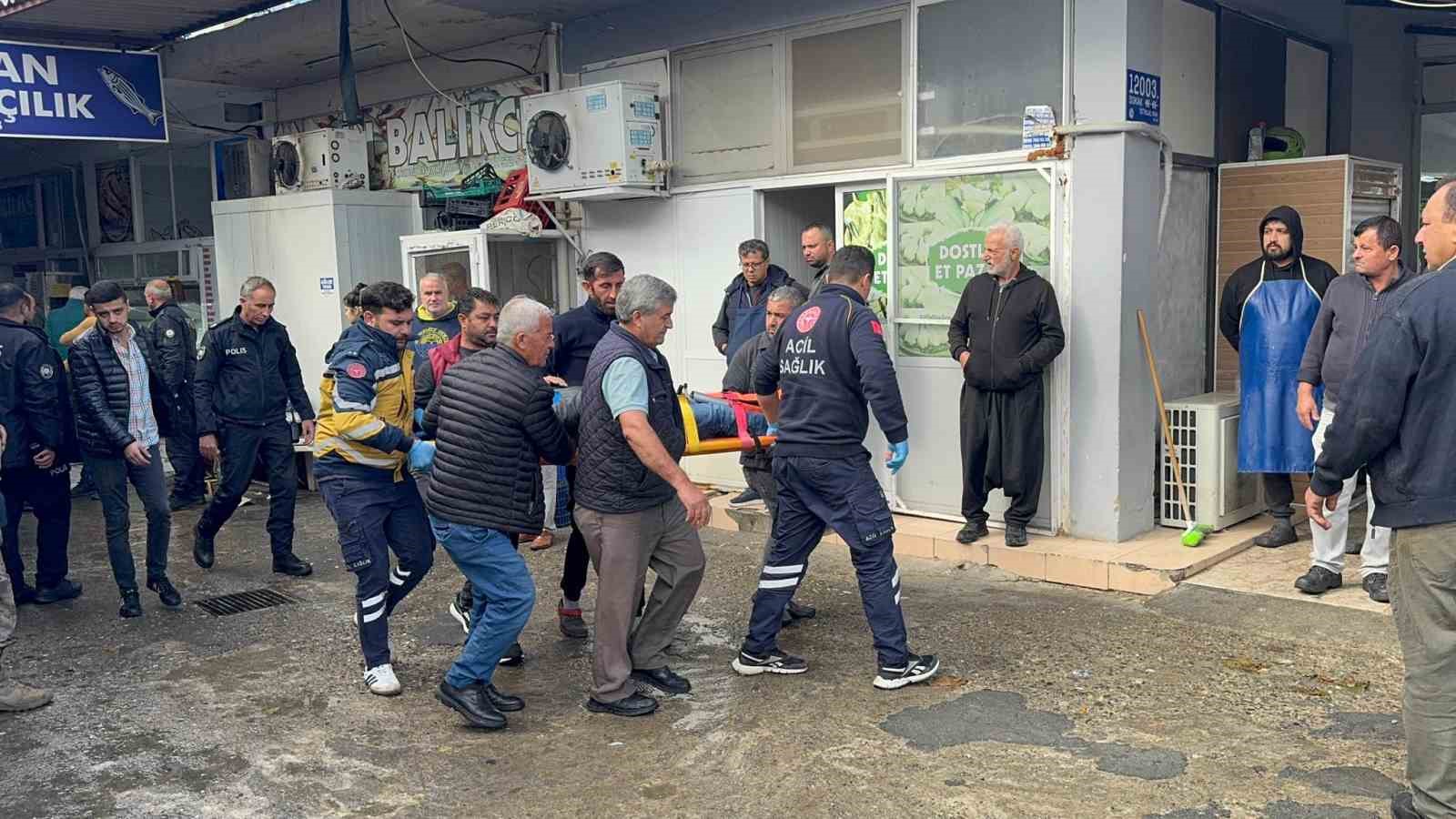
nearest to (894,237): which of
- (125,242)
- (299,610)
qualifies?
(299,610)

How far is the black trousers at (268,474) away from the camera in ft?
25.2

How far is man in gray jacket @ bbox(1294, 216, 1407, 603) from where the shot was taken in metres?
5.86

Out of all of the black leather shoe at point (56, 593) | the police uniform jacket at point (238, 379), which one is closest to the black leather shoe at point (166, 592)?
the black leather shoe at point (56, 593)

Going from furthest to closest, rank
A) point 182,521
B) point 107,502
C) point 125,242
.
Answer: point 125,242 → point 182,521 → point 107,502

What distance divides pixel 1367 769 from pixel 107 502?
6.44m

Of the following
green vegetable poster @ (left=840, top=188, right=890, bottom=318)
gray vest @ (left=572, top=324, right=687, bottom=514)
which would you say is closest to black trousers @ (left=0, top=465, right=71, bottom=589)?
gray vest @ (left=572, top=324, right=687, bottom=514)

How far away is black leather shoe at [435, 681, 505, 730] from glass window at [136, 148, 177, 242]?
37.7ft

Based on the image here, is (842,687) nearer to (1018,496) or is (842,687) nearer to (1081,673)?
(1081,673)

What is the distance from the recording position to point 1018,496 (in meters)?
7.25

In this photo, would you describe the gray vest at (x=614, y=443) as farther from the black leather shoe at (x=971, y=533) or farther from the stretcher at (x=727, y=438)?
the black leather shoe at (x=971, y=533)

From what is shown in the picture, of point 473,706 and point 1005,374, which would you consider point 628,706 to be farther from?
point 1005,374

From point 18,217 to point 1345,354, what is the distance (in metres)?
16.8

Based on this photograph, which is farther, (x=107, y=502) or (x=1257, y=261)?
(x=1257, y=261)

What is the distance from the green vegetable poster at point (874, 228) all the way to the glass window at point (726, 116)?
30.5 inches
